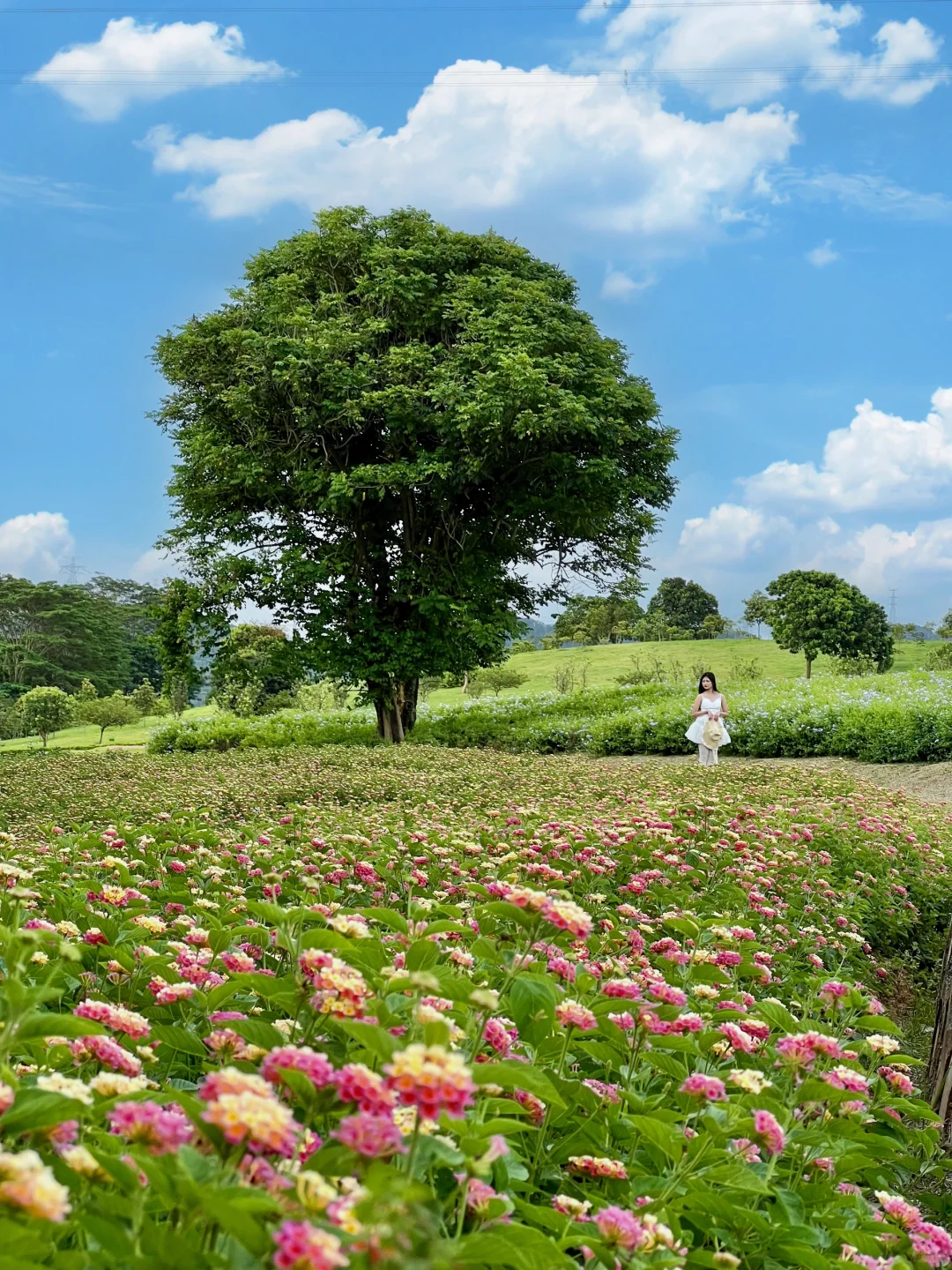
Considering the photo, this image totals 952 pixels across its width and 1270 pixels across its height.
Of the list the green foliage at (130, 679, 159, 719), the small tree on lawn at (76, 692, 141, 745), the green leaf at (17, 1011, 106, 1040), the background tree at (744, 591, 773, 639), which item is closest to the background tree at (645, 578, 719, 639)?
the background tree at (744, 591, 773, 639)

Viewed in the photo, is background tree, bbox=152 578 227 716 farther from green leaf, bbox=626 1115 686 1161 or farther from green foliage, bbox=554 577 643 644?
green foliage, bbox=554 577 643 644

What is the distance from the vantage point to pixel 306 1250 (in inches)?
36.4

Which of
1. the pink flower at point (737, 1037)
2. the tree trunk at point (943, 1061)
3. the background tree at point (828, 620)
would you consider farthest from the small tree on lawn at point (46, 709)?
the pink flower at point (737, 1037)

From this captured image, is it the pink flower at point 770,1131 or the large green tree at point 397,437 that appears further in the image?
the large green tree at point 397,437

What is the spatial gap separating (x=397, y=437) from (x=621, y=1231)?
15678 mm

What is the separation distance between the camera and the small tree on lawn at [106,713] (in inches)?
1474

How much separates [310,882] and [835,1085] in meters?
1.85

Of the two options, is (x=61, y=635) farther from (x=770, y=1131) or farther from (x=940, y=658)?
(x=770, y=1131)

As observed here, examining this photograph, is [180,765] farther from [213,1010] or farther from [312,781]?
[213,1010]

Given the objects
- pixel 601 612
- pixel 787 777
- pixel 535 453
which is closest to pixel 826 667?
pixel 601 612

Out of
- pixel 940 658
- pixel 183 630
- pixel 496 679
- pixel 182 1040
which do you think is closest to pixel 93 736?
pixel 496 679

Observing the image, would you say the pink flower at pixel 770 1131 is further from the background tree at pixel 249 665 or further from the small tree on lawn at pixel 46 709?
the small tree on lawn at pixel 46 709

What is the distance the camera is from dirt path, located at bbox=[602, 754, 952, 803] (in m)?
12.5

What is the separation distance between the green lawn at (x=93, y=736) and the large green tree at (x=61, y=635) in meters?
14.6
